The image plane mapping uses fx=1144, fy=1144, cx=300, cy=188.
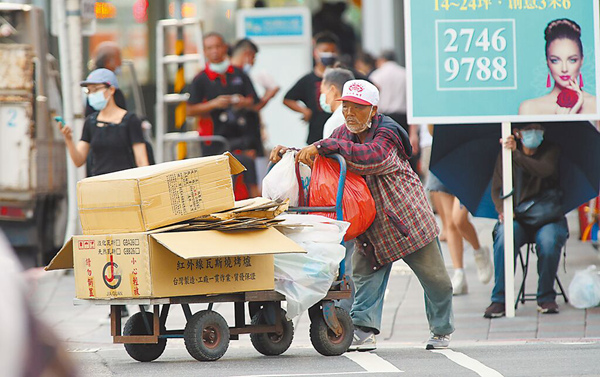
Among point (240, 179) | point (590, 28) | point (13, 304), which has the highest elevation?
point (590, 28)

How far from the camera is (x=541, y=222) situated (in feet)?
27.5

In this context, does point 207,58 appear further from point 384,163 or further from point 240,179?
point 384,163

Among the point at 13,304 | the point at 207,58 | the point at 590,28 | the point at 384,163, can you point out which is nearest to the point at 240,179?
the point at 207,58

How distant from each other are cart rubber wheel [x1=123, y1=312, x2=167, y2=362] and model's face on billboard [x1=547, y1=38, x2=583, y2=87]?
3.47 metres

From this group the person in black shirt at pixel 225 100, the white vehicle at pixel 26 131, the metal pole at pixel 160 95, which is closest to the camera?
the white vehicle at pixel 26 131

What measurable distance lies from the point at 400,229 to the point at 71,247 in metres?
1.84

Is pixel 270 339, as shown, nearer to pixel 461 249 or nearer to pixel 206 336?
pixel 206 336

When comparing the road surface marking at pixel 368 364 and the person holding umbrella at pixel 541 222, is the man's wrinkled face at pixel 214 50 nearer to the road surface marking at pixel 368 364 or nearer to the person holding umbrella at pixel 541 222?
the person holding umbrella at pixel 541 222

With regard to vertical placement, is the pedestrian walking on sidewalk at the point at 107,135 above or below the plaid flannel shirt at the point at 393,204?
above

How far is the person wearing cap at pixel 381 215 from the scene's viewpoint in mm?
6356

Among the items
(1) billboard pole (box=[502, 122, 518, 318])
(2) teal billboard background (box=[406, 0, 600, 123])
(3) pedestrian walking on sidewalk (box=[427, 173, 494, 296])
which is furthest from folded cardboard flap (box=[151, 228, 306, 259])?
(3) pedestrian walking on sidewalk (box=[427, 173, 494, 296])

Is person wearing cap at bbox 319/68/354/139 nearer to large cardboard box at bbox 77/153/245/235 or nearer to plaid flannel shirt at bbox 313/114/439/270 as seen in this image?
plaid flannel shirt at bbox 313/114/439/270

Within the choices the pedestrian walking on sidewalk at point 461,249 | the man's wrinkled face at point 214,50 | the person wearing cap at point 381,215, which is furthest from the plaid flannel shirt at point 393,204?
the man's wrinkled face at point 214,50

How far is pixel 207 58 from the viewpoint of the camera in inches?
466
